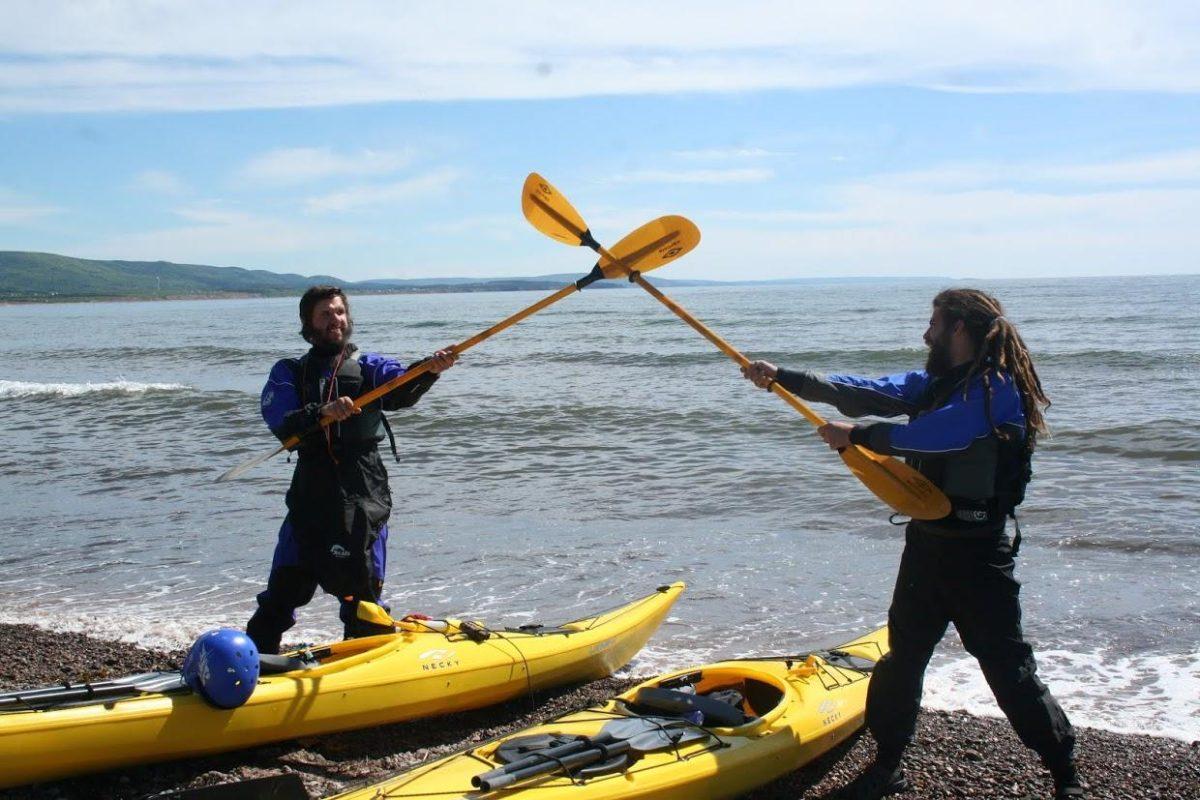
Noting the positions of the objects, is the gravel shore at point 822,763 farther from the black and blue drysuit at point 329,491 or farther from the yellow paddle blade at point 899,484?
the yellow paddle blade at point 899,484

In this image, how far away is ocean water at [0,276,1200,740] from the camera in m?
5.77

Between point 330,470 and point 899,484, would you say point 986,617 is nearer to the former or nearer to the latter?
point 899,484

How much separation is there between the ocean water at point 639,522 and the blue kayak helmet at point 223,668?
7.16 feet

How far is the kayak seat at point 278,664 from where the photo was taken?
3.91 meters

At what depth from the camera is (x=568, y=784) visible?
311 centimetres

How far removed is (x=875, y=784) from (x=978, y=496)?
1113mm

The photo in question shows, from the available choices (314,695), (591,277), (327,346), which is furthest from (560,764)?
(591,277)

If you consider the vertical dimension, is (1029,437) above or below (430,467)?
above

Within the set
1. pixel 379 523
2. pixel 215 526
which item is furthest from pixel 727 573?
pixel 215 526

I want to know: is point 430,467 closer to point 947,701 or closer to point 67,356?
point 947,701

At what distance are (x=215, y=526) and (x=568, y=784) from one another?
6.19m

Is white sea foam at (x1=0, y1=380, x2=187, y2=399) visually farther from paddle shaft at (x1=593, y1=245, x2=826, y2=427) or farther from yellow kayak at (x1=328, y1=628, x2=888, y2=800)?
yellow kayak at (x1=328, y1=628, x2=888, y2=800)

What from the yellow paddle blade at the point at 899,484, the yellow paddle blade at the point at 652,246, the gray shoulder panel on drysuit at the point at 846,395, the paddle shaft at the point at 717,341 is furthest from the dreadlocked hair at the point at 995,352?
the yellow paddle blade at the point at 652,246

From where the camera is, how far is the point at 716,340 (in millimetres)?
4598
